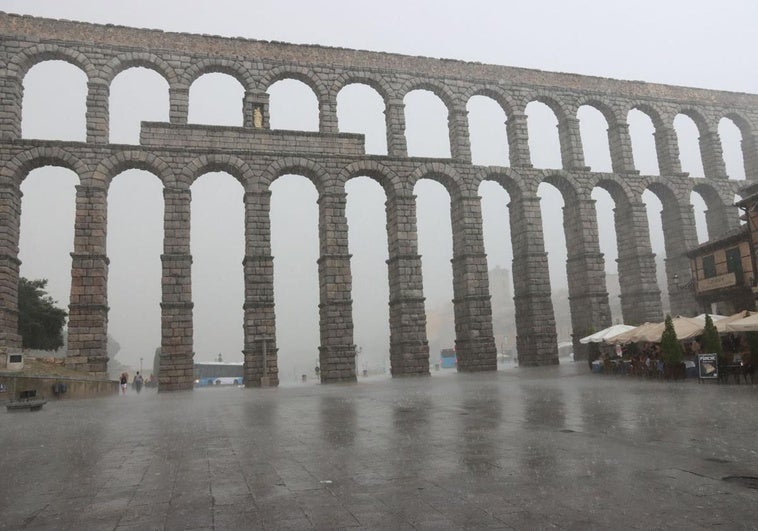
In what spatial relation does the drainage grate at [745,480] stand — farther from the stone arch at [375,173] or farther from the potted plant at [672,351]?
the stone arch at [375,173]

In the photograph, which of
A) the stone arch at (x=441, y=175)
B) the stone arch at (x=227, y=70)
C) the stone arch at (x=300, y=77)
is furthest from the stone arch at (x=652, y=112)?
the stone arch at (x=227, y=70)

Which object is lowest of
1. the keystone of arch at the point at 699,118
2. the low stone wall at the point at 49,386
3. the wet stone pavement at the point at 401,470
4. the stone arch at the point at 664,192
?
the wet stone pavement at the point at 401,470

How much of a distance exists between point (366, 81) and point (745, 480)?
31.8 metres

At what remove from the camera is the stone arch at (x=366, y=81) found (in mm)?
32625

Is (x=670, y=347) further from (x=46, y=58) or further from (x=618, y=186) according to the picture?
(x=46, y=58)

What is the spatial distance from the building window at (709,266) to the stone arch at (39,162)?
1352 inches

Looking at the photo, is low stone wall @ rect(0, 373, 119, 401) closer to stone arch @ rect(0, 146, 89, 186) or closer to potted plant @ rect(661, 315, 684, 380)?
stone arch @ rect(0, 146, 89, 186)

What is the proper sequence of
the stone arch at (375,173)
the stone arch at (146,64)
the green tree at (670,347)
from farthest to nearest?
the stone arch at (375,173), the stone arch at (146,64), the green tree at (670,347)

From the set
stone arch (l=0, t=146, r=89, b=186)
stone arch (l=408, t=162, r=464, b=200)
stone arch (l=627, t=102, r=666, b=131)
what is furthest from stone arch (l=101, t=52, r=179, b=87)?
stone arch (l=627, t=102, r=666, b=131)

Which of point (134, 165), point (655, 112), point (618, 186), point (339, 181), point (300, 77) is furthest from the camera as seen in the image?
point (655, 112)

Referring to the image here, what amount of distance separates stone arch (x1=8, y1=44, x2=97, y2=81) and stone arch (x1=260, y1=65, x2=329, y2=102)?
366 inches

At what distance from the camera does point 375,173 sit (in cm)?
3200

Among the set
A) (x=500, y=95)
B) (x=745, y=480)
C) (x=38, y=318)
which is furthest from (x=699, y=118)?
(x=38, y=318)

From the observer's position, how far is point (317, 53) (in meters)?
32.5
